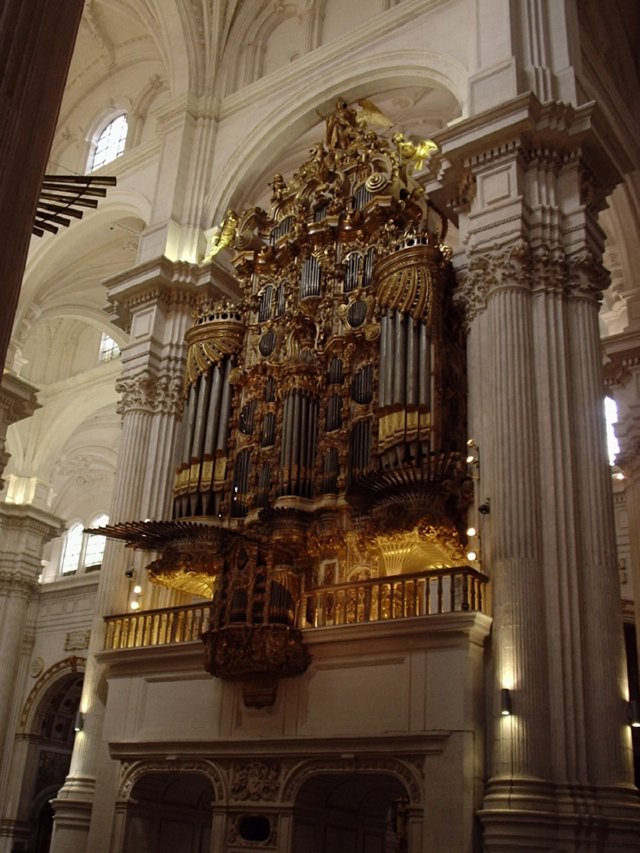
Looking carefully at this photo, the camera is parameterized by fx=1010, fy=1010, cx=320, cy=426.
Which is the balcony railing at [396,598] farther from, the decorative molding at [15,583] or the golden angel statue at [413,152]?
the decorative molding at [15,583]

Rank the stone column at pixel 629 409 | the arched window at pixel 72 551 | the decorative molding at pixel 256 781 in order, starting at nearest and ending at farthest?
the decorative molding at pixel 256 781, the stone column at pixel 629 409, the arched window at pixel 72 551

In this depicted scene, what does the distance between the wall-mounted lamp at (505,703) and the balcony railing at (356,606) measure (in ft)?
3.47

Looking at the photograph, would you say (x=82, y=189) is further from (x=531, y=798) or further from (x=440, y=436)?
(x=531, y=798)

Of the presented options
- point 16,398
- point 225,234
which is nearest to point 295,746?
point 225,234

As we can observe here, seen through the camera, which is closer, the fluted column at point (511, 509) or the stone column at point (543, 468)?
the stone column at point (543, 468)

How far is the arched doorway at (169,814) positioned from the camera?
47.2 feet

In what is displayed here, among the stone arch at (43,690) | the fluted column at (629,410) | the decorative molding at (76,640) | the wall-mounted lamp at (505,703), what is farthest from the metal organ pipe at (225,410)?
the stone arch at (43,690)

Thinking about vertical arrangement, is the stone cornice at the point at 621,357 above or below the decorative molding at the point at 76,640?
above

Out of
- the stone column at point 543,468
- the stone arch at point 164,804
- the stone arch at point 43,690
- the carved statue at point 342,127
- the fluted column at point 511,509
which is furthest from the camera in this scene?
the stone arch at point 43,690

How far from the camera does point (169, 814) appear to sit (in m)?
14.9

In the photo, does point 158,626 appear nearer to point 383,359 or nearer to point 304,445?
point 304,445

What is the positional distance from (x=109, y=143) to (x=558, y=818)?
1949cm

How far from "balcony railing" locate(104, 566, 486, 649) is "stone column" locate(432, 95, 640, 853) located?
0.53 metres

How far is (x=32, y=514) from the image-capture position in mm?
28562
